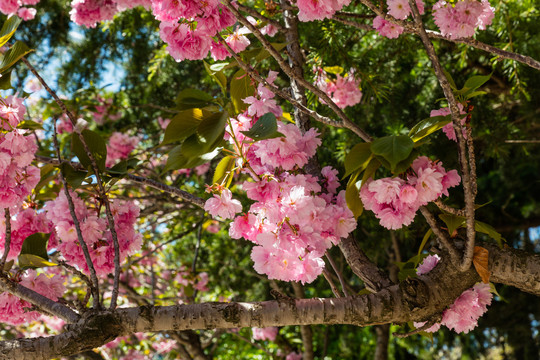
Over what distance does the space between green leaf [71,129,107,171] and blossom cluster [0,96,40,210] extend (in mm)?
119

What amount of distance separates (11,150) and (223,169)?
2.04 feet

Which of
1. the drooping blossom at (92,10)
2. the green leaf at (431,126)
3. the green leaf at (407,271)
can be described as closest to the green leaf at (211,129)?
the green leaf at (431,126)

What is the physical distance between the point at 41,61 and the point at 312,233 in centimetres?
384

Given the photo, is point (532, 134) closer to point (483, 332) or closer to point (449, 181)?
point (483, 332)

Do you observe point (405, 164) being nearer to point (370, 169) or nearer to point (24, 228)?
point (370, 169)

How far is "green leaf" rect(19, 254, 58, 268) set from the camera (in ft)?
4.91

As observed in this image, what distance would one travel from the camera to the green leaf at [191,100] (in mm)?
1391

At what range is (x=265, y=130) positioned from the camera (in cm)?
110

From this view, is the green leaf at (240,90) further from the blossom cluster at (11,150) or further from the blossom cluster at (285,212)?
the blossom cluster at (11,150)

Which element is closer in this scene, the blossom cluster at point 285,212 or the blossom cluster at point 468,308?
the blossom cluster at point 285,212

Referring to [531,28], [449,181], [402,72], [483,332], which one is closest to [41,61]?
[402,72]

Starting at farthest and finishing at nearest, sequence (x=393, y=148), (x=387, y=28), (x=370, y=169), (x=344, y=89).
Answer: (x=344, y=89)
(x=387, y=28)
(x=370, y=169)
(x=393, y=148)

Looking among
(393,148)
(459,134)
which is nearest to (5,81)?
(393,148)

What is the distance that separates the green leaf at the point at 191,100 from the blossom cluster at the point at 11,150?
0.46 m
